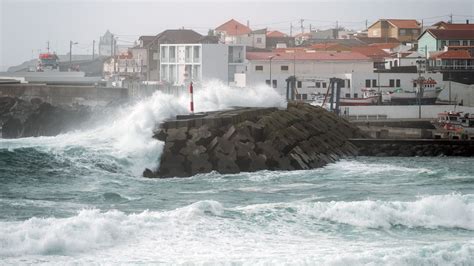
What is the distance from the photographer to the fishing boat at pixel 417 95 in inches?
1660

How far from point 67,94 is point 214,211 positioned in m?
19.9

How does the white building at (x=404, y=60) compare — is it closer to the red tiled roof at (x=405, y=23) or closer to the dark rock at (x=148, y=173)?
the red tiled roof at (x=405, y=23)

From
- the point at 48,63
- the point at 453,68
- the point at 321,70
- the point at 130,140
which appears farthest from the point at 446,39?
the point at 130,140

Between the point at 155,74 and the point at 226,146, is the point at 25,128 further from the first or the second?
the point at 155,74

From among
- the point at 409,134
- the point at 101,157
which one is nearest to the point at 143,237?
the point at 101,157

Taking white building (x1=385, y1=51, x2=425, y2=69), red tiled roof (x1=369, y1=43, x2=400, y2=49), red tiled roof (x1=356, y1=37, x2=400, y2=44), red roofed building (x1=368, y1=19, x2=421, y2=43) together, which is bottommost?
white building (x1=385, y1=51, x2=425, y2=69)

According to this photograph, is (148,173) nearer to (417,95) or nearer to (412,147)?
(412,147)

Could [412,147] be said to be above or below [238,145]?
below

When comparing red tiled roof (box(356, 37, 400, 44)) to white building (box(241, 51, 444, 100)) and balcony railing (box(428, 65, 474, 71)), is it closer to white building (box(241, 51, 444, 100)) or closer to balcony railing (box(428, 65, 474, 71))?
balcony railing (box(428, 65, 474, 71))

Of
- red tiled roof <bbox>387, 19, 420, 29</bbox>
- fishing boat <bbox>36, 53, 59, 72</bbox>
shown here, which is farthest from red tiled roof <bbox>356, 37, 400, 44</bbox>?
fishing boat <bbox>36, 53, 59, 72</bbox>

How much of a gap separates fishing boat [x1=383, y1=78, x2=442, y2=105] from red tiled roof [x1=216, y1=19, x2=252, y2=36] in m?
21.3

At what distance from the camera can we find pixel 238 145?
2483 centimetres

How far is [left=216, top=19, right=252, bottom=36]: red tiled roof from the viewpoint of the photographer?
6425 centimetres

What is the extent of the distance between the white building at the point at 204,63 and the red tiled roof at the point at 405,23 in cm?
2638
